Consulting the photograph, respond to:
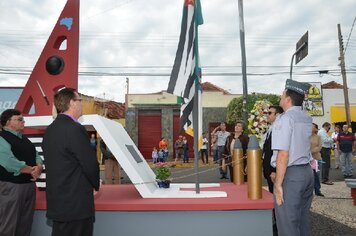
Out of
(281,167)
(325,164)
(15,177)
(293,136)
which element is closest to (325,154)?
(325,164)

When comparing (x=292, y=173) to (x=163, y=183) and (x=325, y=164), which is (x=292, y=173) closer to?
(x=163, y=183)

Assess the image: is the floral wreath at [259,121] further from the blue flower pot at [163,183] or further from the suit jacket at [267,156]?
the blue flower pot at [163,183]

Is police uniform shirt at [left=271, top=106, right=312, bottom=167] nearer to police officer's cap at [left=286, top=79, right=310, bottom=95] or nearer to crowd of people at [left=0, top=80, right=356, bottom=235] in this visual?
crowd of people at [left=0, top=80, right=356, bottom=235]

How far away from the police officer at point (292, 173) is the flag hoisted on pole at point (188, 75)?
996mm

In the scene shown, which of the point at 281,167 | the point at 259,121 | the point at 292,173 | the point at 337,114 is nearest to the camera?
the point at 281,167

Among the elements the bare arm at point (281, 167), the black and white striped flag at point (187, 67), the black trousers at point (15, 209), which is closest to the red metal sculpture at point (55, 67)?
the black trousers at point (15, 209)

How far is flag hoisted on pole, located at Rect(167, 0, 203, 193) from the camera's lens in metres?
3.64

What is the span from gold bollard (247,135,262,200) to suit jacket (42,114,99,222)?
1456 millimetres

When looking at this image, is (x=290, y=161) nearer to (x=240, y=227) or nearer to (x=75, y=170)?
(x=240, y=227)

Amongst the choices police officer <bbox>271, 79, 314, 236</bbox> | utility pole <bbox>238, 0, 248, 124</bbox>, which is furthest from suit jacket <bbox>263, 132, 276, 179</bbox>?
utility pole <bbox>238, 0, 248, 124</bbox>

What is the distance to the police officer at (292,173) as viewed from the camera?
286 centimetres

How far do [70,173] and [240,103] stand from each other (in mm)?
22656

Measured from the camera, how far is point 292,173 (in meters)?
2.93

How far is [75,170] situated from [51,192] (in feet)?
0.83
